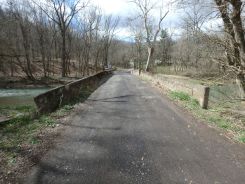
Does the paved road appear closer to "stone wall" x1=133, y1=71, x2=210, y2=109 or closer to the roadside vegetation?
the roadside vegetation

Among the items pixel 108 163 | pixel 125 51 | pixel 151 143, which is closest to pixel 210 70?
pixel 151 143

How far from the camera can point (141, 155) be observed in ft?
15.4

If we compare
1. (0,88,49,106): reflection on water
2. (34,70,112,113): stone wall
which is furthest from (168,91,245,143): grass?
(0,88,49,106): reflection on water

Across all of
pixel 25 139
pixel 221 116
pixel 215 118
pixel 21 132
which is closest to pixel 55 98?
pixel 21 132

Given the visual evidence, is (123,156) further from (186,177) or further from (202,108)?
(202,108)

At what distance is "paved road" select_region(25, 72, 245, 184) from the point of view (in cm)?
380

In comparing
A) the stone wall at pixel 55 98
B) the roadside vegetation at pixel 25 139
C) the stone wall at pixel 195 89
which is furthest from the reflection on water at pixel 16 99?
the stone wall at pixel 195 89

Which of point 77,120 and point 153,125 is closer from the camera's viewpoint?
point 153,125

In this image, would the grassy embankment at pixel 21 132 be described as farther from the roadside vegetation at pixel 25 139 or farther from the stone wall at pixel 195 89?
the stone wall at pixel 195 89

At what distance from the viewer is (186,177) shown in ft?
12.5

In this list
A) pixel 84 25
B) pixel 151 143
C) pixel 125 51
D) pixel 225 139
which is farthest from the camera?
pixel 125 51

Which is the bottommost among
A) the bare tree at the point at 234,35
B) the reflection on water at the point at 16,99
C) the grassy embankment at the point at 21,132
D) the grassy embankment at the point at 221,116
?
the reflection on water at the point at 16,99

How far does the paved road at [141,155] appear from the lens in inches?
150

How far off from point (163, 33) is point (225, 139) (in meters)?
85.7
